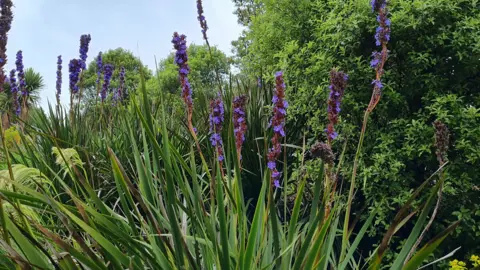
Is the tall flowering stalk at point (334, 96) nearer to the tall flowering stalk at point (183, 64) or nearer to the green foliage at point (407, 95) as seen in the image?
the tall flowering stalk at point (183, 64)

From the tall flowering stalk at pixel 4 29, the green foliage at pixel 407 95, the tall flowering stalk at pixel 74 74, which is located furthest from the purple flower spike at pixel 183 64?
the tall flowering stalk at pixel 4 29

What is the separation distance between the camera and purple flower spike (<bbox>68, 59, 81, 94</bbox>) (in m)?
5.04

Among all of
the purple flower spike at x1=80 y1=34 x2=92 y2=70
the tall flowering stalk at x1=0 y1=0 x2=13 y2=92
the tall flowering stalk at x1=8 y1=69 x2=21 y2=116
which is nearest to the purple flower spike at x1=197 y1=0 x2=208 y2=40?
the purple flower spike at x1=80 y1=34 x2=92 y2=70

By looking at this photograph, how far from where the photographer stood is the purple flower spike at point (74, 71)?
5.04 metres

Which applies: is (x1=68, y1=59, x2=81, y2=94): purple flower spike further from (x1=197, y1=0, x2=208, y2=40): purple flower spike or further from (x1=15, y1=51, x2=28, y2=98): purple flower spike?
(x1=197, y1=0, x2=208, y2=40): purple flower spike

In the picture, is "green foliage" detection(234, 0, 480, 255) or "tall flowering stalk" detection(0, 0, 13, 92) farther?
"tall flowering stalk" detection(0, 0, 13, 92)

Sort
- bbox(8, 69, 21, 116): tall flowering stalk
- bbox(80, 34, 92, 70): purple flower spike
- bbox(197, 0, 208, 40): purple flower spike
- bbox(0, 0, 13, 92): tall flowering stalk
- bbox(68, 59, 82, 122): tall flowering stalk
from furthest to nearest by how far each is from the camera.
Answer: bbox(8, 69, 21, 116): tall flowering stalk < bbox(80, 34, 92, 70): purple flower spike < bbox(68, 59, 82, 122): tall flowering stalk < bbox(0, 0, 13, 92): tall flowering stalk < bbox(197, 0, 208, 40): purple flower spike

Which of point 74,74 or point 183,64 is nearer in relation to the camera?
point 183,64

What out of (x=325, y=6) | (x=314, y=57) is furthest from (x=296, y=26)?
(x=314, y=57)

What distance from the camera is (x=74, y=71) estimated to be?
16.8 ft

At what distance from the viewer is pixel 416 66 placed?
3.39 metres

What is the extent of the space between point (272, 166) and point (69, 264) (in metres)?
1.04

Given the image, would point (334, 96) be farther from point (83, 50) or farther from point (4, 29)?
point (4, 29)

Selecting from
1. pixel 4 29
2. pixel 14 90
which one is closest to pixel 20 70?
pixel 14 90
